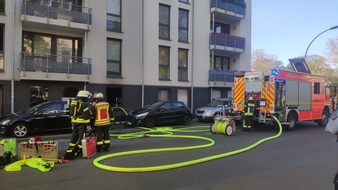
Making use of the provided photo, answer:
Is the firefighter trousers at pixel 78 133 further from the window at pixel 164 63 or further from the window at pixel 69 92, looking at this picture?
the window at pixel 164 63

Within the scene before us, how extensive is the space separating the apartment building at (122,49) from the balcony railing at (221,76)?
79 mm

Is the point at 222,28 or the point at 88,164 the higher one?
the point at 222,28

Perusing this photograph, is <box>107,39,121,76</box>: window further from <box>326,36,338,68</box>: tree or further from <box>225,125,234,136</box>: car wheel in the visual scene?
<box>326,36,338,68</box>: tree

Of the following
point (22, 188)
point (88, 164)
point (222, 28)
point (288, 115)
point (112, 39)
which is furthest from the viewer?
point (222, 28)

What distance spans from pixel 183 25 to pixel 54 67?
1046cm

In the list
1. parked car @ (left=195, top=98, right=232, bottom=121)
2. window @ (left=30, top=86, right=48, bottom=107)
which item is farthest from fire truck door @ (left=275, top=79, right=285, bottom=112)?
window @ (left=30, top=86, right=48, bottom=107)

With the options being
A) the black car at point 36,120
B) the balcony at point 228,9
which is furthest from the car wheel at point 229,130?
the balcony at point 228,9

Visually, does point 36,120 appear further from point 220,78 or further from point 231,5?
point 231,5

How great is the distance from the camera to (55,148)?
24.0 feet

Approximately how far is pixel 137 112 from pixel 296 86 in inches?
316

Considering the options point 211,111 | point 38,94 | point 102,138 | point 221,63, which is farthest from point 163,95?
point 102,138

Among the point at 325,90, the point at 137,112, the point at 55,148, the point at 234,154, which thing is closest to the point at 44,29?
the point at 137,112

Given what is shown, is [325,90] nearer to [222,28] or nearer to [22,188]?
[222,28]

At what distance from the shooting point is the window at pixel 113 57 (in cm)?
1947
